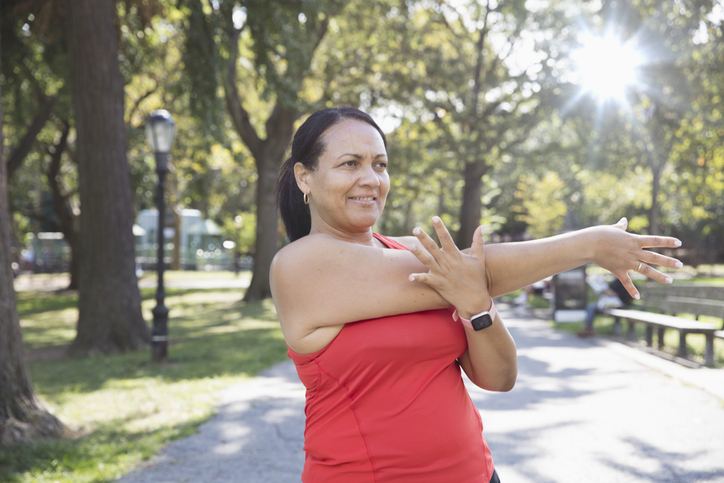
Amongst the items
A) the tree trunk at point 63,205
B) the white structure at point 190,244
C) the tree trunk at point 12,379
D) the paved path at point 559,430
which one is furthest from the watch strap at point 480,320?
the white structure at point 190,244

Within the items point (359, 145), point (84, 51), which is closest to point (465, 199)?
point (84, 51)

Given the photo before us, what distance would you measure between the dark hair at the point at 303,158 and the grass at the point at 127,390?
3356 mm

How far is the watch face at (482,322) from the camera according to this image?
1.62m

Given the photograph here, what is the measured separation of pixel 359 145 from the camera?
1.79m

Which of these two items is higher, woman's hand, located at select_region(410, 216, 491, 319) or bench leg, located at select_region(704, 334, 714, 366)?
woman's hand, located at select_region(410, 216, 491, 319)

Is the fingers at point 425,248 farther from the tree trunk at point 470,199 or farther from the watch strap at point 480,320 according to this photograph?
the tree trunk at point 470,199

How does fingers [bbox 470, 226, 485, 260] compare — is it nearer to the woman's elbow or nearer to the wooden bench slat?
the woman's elbow

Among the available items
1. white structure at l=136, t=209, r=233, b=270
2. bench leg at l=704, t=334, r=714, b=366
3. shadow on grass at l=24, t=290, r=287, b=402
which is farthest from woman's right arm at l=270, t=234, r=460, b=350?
white structure at l=136, t=209, r=233, b=270

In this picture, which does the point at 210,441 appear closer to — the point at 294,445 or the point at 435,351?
the point at 294,445

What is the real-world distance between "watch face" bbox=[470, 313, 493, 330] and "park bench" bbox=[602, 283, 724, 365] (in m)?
7.27

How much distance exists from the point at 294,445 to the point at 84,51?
7.65 m

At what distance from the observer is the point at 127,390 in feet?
24.9

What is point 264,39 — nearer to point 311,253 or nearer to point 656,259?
point 311,253

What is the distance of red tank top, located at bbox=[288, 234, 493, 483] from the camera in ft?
5.30
